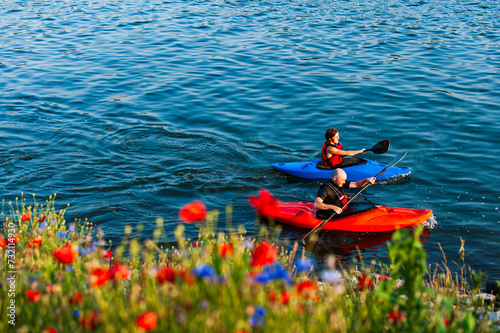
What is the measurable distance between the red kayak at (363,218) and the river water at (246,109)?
0.22 metres

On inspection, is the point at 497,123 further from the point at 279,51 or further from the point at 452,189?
the point at 279,51

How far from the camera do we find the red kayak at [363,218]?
7363 mm

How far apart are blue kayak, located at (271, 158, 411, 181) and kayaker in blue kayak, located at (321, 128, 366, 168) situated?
0.40 ft

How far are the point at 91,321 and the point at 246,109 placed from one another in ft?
32.6

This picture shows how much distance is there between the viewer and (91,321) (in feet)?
8.00

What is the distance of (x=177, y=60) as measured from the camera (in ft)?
52.4

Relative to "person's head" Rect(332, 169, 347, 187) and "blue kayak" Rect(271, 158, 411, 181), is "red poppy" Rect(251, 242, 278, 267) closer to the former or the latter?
"person's head" Rect(332, 169, 347, 187)

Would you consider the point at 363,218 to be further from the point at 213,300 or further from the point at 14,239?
the point at 213,300

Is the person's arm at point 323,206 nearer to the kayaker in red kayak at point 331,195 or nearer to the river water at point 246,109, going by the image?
the kayaker in red kayak at point 331,195

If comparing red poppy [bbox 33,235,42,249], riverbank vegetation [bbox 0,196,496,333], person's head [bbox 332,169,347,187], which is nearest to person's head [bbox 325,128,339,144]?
person's head [bbox 332,169,347,187]

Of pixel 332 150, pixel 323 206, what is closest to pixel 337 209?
pixel 323 206

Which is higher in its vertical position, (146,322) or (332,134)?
(146,322)

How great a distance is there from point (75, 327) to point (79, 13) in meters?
21.6

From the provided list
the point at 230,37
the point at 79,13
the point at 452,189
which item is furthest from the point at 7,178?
the point at 79,13
